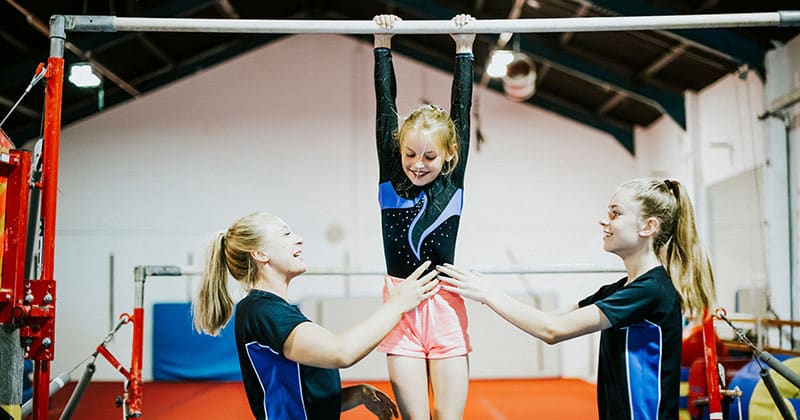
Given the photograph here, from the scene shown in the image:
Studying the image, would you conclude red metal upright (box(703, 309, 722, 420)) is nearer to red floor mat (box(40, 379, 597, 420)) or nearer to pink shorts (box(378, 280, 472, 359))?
pink shorts (box(378, 280, 472, 359))

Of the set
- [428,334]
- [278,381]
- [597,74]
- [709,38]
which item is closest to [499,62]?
[597,74]

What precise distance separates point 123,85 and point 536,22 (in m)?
9.58

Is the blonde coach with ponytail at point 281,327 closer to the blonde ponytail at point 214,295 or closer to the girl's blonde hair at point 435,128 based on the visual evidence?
the blonde ponytail at point 214,295

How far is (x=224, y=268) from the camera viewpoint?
259 centimetres

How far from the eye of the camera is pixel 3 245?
247 cm

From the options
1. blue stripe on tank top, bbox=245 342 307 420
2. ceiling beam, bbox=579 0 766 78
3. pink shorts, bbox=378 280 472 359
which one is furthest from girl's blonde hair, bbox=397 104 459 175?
ceiling beam, bbox=579 0 766 78

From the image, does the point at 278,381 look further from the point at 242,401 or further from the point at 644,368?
the point at 242,401

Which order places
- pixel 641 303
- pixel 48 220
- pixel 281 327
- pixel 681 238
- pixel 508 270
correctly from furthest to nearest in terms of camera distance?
pixel 508 270 → pixel 48 220 → pixel 681 238 → pixel 641 303 → pixel 281 327

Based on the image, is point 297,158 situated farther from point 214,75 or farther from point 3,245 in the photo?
point 3,245

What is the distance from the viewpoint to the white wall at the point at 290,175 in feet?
36.7

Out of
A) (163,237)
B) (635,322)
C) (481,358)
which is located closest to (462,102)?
(635,322)

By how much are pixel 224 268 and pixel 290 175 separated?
905 centimetres

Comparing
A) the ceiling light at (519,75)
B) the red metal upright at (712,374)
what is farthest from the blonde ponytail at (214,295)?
the ceiling light at (519,75)

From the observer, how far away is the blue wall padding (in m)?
10.3
